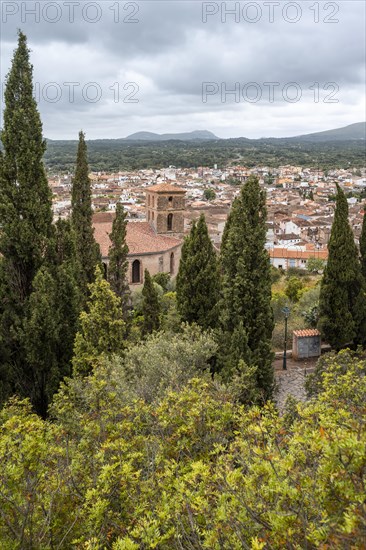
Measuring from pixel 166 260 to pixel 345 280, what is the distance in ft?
62.0

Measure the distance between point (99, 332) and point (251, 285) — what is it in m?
4.91

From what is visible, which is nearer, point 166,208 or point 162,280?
point 162,280

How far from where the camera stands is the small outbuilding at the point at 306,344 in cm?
1941

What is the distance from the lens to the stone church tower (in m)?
36.7

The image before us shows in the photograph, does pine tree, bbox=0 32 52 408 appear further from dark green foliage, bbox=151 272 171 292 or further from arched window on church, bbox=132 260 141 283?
arched window on church, bbox=132 260 141 283

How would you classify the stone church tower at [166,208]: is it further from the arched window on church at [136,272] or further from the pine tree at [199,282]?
the pine tree at [199,282]

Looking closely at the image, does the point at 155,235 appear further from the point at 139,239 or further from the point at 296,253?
the point at 296,253

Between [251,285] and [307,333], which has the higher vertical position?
[251,285]

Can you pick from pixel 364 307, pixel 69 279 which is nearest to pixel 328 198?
pixel 364 307

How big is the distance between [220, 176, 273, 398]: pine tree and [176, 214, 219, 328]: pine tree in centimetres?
256

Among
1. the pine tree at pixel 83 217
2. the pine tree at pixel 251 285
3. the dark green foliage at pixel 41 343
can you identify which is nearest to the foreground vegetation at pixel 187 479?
the dark green foliage at pixel 41 343

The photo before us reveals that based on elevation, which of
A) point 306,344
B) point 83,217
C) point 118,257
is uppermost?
point 83,217

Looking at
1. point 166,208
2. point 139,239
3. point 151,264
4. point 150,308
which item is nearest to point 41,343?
point 150,308

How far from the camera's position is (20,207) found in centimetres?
1170
